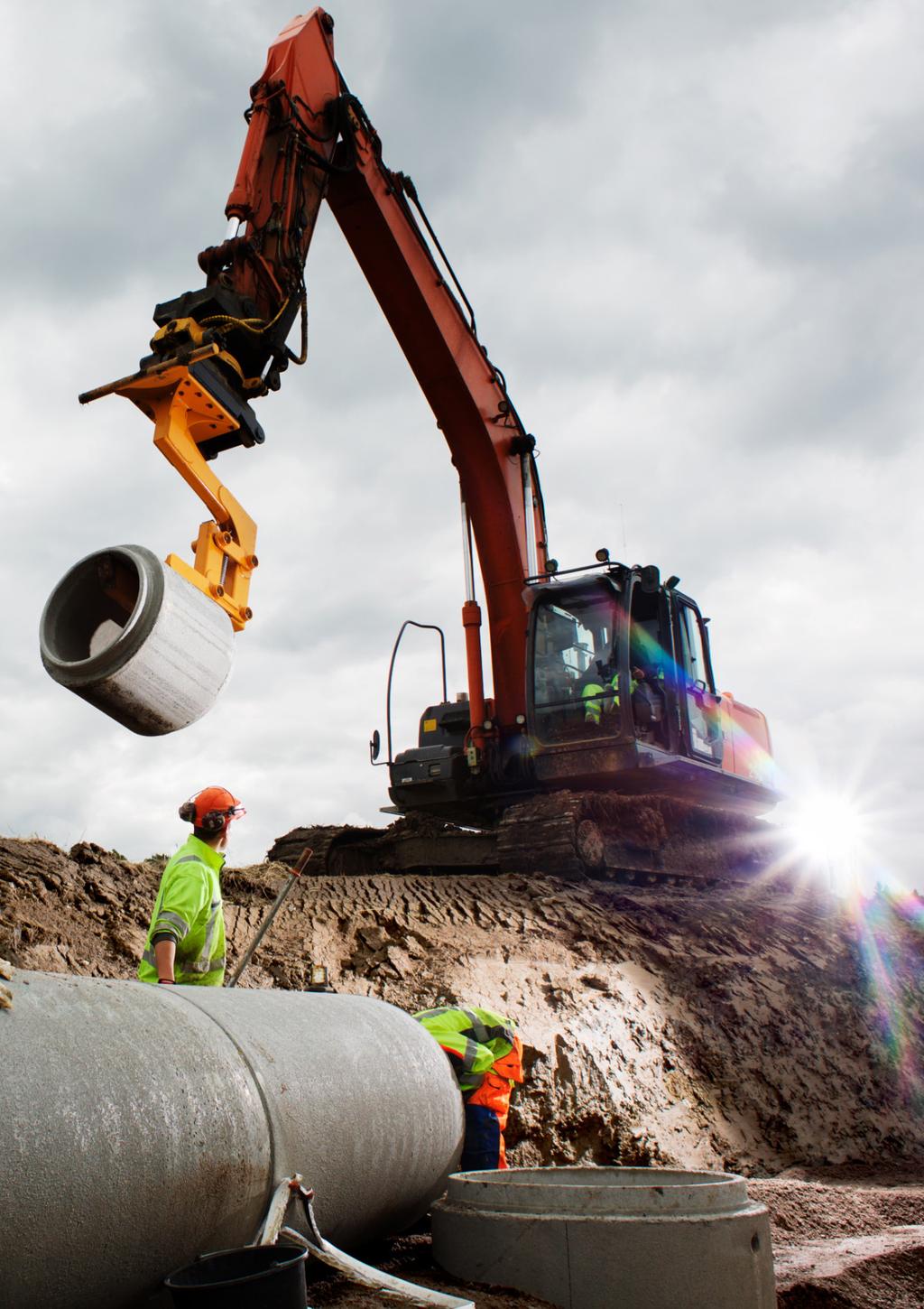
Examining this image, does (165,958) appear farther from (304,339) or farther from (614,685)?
(614,685)

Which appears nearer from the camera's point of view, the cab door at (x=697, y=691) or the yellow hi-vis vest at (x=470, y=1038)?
the yellow hi-vis vest at (x=470, y=1038)

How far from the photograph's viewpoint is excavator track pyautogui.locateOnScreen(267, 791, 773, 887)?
34.9ft

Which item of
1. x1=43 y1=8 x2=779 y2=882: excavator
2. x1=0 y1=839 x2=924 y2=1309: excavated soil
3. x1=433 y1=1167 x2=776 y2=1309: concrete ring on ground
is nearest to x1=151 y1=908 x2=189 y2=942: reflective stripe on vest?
x1=0 y1=839 x2=924 y2=1309: excavated soil

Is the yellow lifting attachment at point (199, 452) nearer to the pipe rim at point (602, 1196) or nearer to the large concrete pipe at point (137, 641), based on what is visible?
the large concrete pipe at point (137, 641)

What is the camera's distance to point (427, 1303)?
2.92m

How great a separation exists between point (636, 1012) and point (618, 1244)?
12.9ft

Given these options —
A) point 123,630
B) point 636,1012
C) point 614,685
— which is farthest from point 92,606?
point 614,685

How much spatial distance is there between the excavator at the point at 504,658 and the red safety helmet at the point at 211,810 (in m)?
4.90

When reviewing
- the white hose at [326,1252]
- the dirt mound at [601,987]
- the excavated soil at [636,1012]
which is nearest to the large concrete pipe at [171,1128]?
the white hose at [326,1252]

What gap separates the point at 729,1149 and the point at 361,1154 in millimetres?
4131

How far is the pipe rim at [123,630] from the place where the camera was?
438 centimetres

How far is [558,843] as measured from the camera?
1048 centimetres

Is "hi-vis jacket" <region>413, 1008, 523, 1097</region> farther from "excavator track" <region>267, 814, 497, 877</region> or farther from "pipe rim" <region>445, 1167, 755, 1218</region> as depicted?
"excavator track" <region>267, 814, 497, 877</region>

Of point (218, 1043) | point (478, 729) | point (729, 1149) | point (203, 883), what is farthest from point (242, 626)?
point (478, 729)
